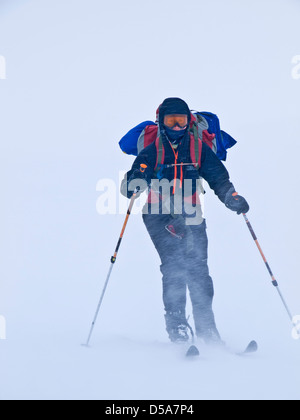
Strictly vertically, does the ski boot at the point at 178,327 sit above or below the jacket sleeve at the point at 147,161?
below

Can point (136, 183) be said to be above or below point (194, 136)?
below

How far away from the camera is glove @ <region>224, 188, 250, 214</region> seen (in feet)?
18.4

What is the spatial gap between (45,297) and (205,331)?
286 centimetres

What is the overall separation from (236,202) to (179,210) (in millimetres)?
592

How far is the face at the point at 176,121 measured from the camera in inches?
222

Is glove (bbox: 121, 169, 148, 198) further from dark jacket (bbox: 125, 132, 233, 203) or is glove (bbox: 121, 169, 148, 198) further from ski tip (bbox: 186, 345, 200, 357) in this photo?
ski tip (bbox: 186, 345, 200, 357)

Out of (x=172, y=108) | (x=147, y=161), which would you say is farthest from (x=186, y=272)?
(x=172, y=108)

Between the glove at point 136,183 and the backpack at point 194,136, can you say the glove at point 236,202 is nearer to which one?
the backpack at point 194,136

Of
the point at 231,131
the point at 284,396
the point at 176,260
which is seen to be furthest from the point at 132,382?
the point at 231,131

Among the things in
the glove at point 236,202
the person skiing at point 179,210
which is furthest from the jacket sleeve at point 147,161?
the glove at point 236,202

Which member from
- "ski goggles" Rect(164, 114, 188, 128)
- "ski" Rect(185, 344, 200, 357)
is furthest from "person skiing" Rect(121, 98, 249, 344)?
"ski" Rect(185, 344, 200, 357)

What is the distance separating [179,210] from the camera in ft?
18.7

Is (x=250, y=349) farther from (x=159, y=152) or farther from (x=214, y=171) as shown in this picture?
(x=159, y=152)

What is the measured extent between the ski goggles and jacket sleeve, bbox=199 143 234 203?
1.05ft
